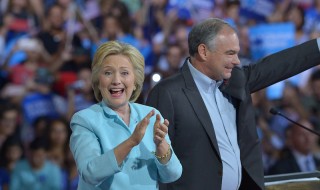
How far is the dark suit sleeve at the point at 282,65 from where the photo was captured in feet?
7.90

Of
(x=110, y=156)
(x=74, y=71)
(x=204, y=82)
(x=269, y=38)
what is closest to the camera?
(x=110, y=156)

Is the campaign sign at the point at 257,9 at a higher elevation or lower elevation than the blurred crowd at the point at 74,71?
higher

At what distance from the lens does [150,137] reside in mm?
1635

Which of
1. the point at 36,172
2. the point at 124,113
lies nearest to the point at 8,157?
the point at 36,172

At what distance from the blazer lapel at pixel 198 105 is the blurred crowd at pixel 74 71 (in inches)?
62.3

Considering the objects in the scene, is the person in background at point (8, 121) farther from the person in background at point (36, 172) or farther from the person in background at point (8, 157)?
the person in background at point (36, 172)

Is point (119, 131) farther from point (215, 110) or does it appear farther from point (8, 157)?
point (8, 157)

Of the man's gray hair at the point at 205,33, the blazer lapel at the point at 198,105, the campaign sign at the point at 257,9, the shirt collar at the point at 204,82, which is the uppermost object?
the campaign sign at the point at 257,9

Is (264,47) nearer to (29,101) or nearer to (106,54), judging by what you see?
(29,101)

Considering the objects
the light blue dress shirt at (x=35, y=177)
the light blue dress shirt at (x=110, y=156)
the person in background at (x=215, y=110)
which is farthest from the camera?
the light blue dress shirt at (x=35, y=177)

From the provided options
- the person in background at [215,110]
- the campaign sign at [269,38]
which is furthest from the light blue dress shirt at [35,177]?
the person in background at [215,110]

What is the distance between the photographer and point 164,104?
2184 millimetres

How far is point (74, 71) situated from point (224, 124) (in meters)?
2.46

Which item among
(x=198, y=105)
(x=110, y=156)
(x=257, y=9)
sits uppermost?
(x=257, y=9)
